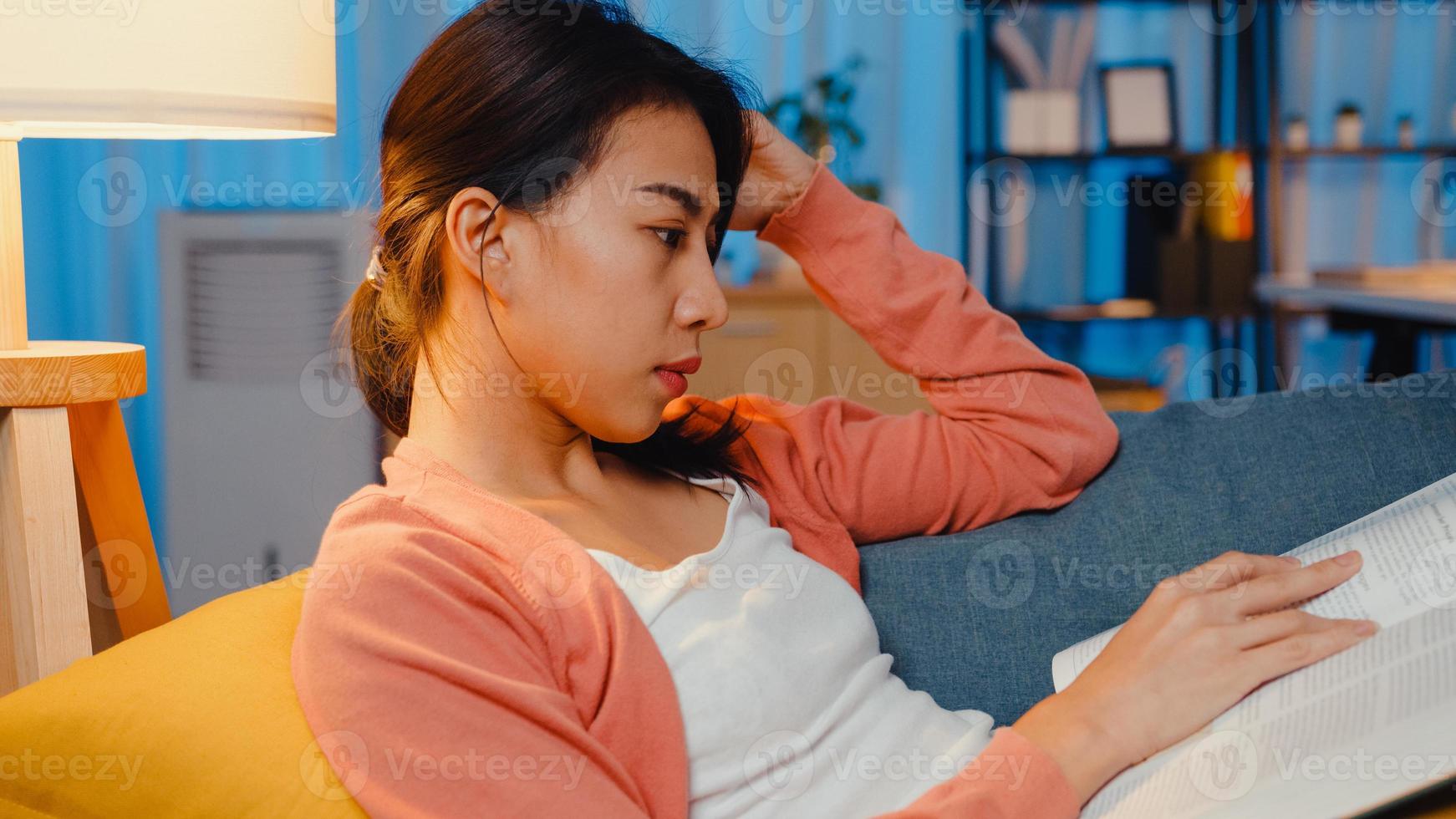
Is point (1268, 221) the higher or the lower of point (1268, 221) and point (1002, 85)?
the lower

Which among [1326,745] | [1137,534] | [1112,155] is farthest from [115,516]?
[1112,155]

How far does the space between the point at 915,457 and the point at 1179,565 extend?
246 mm

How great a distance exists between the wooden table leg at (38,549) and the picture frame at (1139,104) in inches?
125

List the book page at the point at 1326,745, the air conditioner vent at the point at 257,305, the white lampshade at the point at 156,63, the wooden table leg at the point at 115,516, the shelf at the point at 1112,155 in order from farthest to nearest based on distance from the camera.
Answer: the shelf at the point at 1112,155 < the air conditioner vent at the point at 257,305 < the wooden table leg at the point at 115,516 < the white lampshade at the point at 156,63 < the book page at the point at 1326,745

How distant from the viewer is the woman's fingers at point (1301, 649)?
82 centimetres

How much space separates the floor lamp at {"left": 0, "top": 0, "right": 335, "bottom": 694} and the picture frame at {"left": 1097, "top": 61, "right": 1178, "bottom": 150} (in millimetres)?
2947

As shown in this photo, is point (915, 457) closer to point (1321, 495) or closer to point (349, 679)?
point (1321, 495)

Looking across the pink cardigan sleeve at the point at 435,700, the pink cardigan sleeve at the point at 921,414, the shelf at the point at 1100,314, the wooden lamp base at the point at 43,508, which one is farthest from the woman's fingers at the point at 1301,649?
the shelf at the point at 1100,314

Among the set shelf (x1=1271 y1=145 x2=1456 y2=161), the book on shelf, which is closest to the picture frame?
shelf (x1=1271 y1=145 x2=1456 y2=161)

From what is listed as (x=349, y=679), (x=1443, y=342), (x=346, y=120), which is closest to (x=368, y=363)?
(x=349, y=679)

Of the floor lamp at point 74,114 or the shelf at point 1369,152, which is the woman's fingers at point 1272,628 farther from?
the shelf at point 1369,152

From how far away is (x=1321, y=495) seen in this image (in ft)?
3.45

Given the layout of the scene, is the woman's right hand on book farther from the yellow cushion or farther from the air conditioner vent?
the air conditioner vent

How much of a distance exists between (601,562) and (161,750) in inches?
11.8
